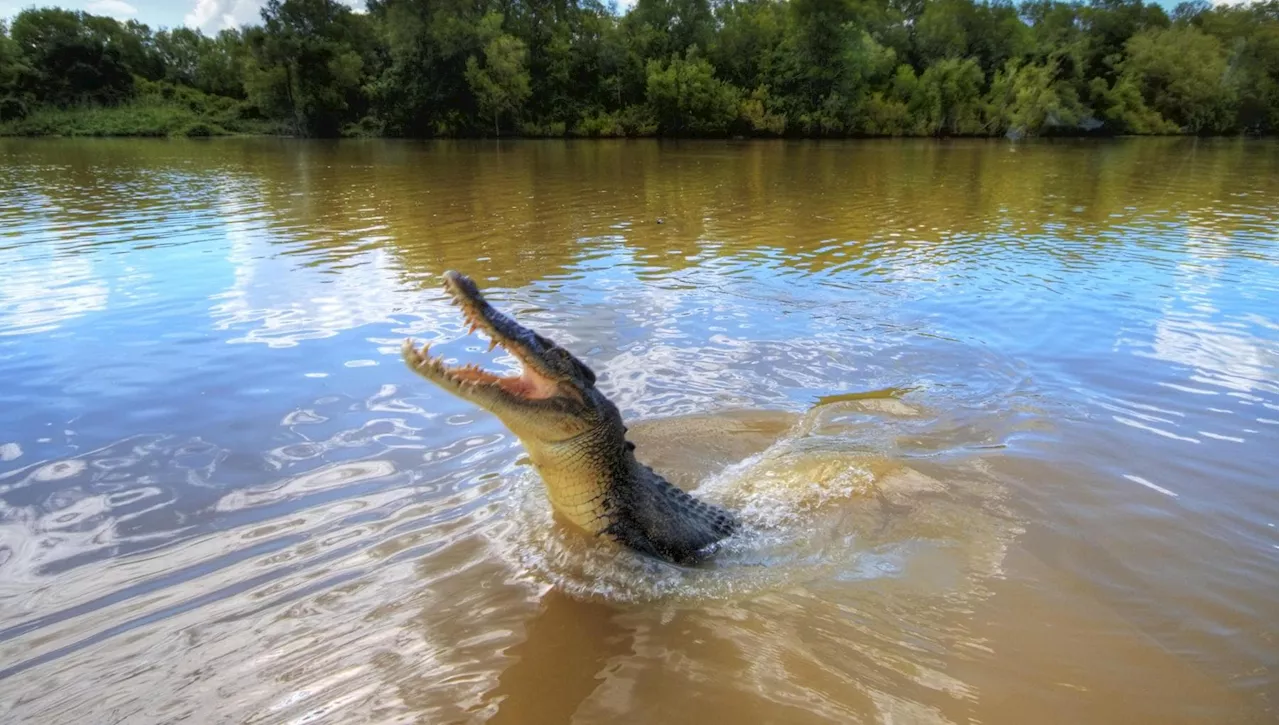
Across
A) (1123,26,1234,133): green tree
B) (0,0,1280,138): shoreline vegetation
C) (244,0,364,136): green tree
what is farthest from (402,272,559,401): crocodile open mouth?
(1123,26,1234,133): green tree

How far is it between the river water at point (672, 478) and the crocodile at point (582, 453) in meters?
0.19

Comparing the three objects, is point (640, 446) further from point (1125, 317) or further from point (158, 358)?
point (1125, 317)

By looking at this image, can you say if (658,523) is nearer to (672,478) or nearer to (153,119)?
(672,478)

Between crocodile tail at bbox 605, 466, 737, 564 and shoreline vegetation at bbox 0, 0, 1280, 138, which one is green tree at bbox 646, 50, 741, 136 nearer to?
shoreline vegetation at bbox 0, 0, 1280, 138

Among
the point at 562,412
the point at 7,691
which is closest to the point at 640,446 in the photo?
the point at 562,412

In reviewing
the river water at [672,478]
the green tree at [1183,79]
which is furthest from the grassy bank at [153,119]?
the green tree at [1183,79]

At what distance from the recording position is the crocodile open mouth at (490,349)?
3.07m

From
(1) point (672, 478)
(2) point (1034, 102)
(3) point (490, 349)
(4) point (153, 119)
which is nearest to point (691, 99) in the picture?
(2) point (1034, 102)

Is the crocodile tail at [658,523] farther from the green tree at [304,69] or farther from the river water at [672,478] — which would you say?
the green tree at [304,69]

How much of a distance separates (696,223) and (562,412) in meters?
10.4

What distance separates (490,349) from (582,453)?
2.36 feet

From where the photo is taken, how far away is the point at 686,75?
1988 inches

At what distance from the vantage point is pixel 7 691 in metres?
2.64

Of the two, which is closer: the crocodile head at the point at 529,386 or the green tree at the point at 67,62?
the crocodile head at the point at 529,386
